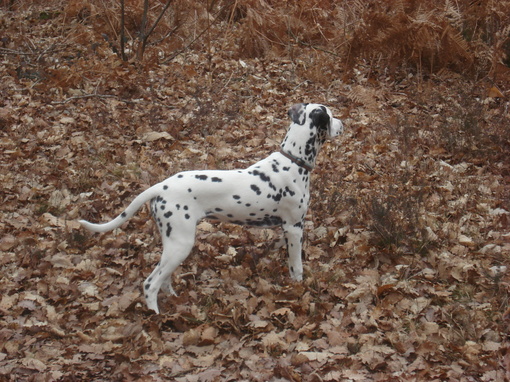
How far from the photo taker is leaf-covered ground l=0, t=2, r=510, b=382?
4.16 meters

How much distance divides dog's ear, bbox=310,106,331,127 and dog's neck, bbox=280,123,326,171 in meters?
0.05

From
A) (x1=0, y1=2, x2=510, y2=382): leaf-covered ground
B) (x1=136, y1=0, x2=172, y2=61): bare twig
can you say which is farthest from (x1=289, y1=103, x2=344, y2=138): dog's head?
(x1=136, y1=0, x2=172, y2=61): bare twig

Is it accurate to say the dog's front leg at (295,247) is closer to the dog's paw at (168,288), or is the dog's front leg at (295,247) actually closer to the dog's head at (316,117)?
the dog's head at (316,117)

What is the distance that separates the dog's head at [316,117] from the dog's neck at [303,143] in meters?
0.03

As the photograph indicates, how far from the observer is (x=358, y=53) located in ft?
28.5

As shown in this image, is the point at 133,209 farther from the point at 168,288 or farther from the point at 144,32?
the point at 144,32

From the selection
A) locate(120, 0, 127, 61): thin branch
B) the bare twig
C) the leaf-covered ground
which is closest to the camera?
the leaf-covered ground

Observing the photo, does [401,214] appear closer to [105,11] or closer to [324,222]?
[324,222]

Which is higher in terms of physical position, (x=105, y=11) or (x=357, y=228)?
(x=105, y=11)

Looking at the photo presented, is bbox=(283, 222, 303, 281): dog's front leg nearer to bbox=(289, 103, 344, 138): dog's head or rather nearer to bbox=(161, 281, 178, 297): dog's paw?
bbox=(289, 103, 344, 138): dog's head

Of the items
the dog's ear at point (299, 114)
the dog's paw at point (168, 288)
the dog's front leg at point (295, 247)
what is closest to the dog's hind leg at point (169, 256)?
the dog's paw at point (168, 288)

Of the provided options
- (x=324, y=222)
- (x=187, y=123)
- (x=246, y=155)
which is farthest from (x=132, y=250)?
(x=187, y=123)

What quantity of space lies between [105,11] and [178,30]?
3.96 feet

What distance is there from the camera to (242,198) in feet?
15.6
